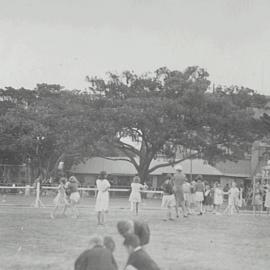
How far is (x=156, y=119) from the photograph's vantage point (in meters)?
52.8

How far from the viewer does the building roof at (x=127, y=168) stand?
67.6m

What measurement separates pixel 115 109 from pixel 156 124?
3.64 m

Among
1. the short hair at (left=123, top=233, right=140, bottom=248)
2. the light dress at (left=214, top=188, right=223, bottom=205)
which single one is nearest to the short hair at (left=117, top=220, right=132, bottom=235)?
the short hair at (left=123, top=233, right=140, bottom=248)

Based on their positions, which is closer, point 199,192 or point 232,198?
point 199,192

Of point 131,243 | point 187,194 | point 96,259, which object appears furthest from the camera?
point 187,194

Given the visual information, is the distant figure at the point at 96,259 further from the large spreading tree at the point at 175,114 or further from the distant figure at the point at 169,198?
the large spreading tree at the point at 175,114

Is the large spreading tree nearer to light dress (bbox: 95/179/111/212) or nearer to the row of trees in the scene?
the row of trees

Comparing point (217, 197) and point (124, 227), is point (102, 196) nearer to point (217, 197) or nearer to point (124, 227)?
point (217, 197)

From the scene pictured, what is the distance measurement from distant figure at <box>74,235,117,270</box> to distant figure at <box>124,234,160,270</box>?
37 centimetres

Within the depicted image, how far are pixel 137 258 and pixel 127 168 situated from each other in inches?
2497

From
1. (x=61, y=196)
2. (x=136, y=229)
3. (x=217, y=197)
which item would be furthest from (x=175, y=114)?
(x=136, y=229)

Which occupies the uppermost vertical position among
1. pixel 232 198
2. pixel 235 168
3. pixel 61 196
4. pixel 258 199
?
pixel 235 168

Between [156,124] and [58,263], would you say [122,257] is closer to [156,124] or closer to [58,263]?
[58,263]

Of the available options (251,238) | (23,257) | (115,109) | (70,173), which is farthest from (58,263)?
(70,173)
